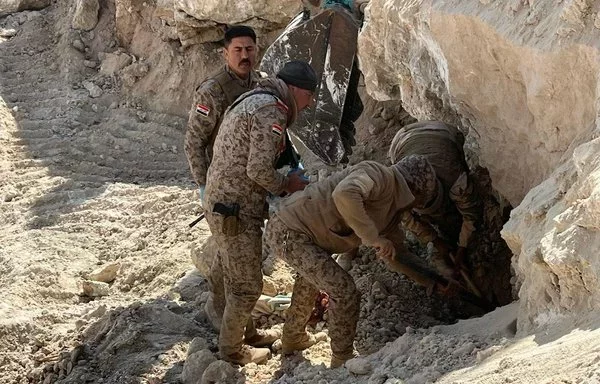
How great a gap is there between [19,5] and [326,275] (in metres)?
7.53

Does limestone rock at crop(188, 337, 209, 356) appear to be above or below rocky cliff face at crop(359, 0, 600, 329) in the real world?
below

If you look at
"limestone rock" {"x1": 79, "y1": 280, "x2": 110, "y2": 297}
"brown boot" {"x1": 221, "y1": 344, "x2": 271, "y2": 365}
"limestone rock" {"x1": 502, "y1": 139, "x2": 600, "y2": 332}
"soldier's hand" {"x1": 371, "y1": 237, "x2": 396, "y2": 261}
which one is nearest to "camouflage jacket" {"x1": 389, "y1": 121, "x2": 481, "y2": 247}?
"soldier's hand" {"x1": 371, "y1": 237, "x2": 396, "y2": 261}

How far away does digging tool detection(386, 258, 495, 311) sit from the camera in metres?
5.00

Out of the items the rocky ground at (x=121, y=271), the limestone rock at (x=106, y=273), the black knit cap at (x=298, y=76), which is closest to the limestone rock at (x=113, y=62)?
the rocky ground at (x=121, y=271)

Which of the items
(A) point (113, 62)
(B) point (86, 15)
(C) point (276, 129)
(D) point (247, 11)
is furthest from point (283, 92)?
(B) point (86, 15)

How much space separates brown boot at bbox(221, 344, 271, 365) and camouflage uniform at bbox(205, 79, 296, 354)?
4 cm

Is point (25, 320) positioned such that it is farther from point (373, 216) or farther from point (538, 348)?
point (538, 348)

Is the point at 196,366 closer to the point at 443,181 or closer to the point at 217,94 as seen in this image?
the point at 217,94

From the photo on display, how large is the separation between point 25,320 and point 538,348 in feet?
11.6

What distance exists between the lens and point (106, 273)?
6.06 metres

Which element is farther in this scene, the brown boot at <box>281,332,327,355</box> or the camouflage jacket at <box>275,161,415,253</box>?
the brown boot at <box>281,332,327,355</box>

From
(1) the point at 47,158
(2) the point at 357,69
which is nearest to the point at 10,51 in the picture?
(1) the point at 47,158

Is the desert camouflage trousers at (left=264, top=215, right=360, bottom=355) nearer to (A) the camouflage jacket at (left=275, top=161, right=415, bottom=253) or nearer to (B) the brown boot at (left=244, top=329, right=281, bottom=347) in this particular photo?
(A) the camouflage jacket at (left=275, top=161, right=415, bottom=253)

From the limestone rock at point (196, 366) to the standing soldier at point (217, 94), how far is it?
2.97 ft
